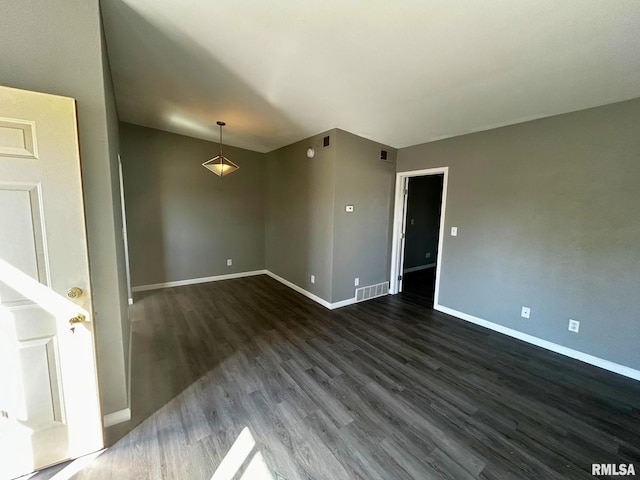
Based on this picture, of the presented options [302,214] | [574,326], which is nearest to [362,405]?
[574,326]

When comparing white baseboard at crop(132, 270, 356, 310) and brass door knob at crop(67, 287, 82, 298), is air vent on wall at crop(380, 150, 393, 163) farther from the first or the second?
brass door knob at crop(67, 287, 82, 298)

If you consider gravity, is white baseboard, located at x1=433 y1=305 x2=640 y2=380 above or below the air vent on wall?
below

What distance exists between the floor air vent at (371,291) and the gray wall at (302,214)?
62 cm

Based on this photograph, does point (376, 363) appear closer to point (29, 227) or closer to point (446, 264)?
point (446, 264)

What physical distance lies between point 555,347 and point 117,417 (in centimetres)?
424

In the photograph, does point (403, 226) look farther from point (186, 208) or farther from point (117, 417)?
point (117, 417)

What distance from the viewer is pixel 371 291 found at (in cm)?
430

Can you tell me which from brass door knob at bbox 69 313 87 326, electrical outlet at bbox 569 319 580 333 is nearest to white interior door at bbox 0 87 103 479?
brass door knob at bbox 69 313 87 326

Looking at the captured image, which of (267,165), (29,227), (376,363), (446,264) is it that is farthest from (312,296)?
(29,227)

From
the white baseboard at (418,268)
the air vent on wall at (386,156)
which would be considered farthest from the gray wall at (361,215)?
the white baseboard at (418,268)

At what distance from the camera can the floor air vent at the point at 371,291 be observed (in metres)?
4.16

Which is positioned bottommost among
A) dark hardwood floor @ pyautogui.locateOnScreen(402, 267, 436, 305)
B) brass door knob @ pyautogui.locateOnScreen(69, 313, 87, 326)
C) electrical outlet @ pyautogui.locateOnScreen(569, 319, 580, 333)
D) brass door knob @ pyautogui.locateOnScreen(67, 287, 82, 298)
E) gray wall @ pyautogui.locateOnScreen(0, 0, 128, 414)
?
dark hardwood floor @ pyautogui.locateOnScreen(402, 267, 436, 305)

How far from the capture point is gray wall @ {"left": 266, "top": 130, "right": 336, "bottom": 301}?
12.5 feet

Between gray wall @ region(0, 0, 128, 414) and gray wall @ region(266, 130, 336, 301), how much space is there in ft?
8.53
